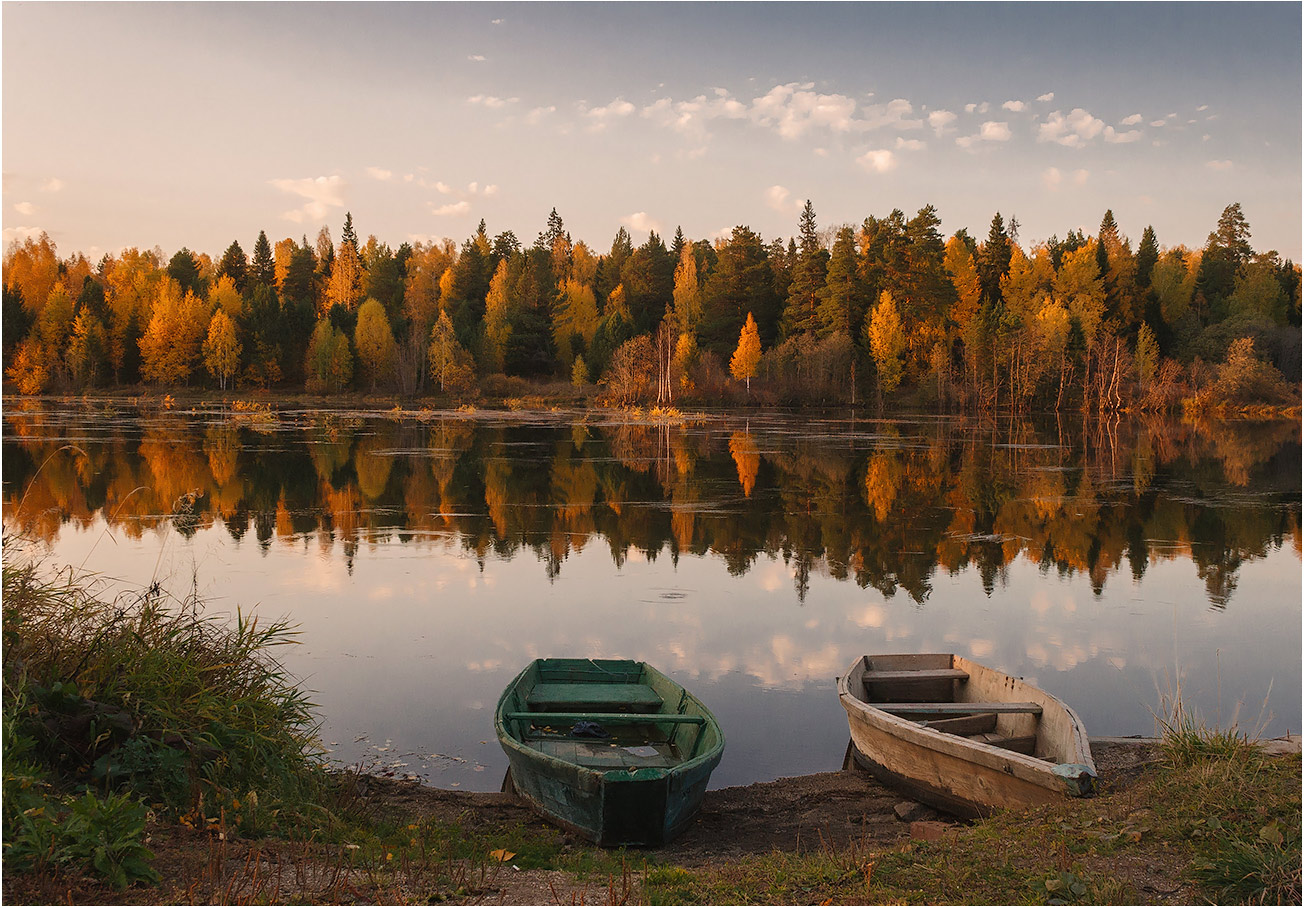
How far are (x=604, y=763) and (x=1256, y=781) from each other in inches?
174

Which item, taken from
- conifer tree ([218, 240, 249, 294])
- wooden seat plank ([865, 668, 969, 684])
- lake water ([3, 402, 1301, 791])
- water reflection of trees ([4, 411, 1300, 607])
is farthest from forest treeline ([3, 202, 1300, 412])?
wooden seat plank ([865, 668, 969, 684])

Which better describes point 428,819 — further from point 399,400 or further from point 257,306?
point 257,306

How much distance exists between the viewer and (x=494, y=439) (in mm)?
39312

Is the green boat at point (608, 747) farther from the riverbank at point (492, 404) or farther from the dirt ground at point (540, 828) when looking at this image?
the riverbank at point (492, 404)

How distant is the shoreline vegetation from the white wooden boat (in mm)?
388

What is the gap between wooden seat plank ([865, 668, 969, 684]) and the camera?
29.7ft

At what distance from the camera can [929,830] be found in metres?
6.44

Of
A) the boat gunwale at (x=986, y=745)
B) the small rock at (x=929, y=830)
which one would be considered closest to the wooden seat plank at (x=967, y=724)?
the boat gunwale at (x=986, y=745)

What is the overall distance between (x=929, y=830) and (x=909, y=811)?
0.82m

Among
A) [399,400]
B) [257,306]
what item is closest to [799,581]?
[399,400]

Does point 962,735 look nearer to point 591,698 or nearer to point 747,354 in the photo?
point 591,698

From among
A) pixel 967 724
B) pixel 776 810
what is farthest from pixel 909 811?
pixel 967 724

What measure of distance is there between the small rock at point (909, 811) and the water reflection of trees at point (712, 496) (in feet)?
21.2

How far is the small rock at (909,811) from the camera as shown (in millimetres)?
7176
